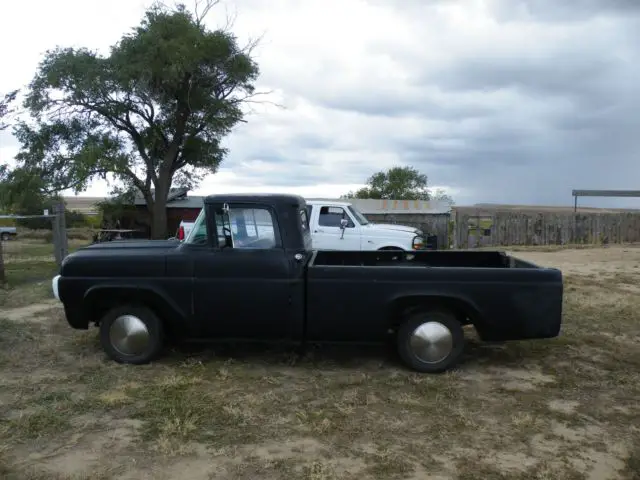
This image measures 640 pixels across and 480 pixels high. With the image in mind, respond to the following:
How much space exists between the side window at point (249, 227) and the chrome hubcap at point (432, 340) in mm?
1709

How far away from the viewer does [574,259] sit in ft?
58.4

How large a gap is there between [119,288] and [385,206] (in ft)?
95.4

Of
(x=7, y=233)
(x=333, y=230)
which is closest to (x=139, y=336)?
(x=333, y=230)

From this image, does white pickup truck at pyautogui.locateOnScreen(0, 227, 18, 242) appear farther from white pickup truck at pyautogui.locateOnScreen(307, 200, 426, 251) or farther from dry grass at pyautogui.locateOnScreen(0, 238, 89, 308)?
white pickup truck at pyautogui.locateOnScreen(307, 200, 426, 251)

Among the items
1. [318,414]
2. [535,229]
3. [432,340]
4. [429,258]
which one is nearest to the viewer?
[318,414]

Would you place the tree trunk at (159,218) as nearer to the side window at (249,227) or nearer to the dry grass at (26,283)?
the dry grass at (26,283)

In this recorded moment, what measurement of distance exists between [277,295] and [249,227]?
787 mm

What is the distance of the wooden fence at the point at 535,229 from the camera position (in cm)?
2428

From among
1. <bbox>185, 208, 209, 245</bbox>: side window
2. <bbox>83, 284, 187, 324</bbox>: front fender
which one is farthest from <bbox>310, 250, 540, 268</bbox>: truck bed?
<bbox>83, 284, 187, 324</bbox>: front fender

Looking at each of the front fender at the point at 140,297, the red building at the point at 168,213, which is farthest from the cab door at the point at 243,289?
the red building at the point at 168,213

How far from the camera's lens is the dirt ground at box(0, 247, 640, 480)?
3.90 m

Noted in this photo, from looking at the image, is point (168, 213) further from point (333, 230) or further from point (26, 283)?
point (333, 230)

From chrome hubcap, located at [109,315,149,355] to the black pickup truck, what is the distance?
1 centimetres

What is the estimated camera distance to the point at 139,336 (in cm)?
602
